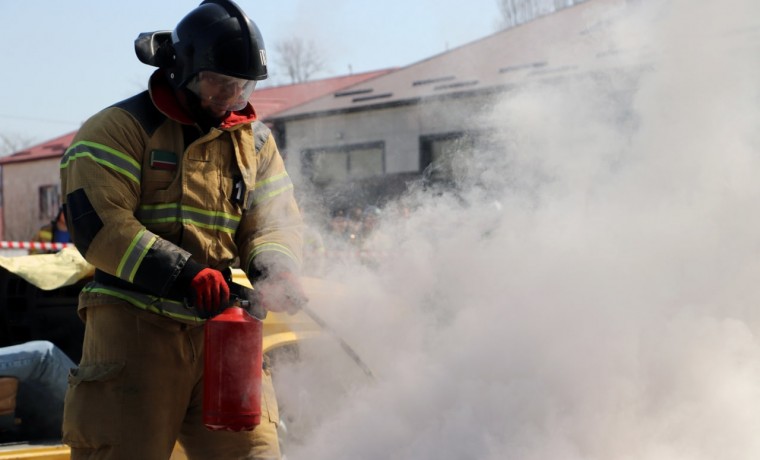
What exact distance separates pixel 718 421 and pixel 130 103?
221cm

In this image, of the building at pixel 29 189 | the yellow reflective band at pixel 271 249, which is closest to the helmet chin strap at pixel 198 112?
the yellow reflective band at pixel 271 249

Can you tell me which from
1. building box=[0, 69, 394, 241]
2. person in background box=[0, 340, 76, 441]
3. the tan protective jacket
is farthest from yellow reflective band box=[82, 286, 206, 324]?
building box=[0, 69, 394, 241]

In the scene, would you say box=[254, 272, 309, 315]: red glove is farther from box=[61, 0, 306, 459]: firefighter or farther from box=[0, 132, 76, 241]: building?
box=[0, 132, 76, 241]: building

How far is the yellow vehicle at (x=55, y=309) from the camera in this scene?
13.3 feet

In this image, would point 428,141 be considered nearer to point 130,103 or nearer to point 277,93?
point 130,103

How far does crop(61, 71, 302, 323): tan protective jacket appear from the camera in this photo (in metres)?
2.60

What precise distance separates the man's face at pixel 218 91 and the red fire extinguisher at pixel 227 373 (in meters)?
0.67

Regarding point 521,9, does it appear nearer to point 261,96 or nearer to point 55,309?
point 55,309

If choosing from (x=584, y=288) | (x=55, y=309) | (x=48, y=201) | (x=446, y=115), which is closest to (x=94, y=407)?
(x=584, y=288)

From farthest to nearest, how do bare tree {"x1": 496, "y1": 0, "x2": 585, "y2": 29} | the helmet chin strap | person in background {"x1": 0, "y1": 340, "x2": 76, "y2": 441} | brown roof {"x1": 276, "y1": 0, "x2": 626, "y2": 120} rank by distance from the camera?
bare tree {"x1": 496, "y1": 0, "x2": 585, "y2": 29} → brown roof {"x1": 276, "y1": 0, "x2": 626, "y2": 120} → person in background {"x1": 0, "y1": 340, "x2": 76, "y2": 441} → the helmet chin strap

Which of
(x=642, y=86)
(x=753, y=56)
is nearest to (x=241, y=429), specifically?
(x=642, y=86)

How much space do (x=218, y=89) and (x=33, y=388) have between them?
1.86 m

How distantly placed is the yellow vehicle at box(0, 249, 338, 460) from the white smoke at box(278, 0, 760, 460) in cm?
12

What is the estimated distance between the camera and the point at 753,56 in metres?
3.80
